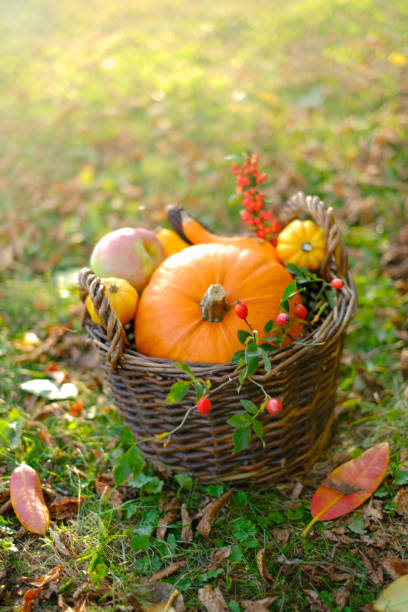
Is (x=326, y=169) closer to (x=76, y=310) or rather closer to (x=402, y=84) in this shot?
(x=402, y=84)

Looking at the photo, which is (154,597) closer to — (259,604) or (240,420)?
(259,604)

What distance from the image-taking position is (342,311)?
1.73 metres

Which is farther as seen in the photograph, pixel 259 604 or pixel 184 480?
pixel 184 480

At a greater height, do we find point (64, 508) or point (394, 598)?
point (394, 598)

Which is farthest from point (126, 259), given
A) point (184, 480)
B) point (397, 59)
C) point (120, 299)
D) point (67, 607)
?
point (397, 59)

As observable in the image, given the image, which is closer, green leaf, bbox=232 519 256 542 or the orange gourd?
green leaf, bbox=232 519 256 542

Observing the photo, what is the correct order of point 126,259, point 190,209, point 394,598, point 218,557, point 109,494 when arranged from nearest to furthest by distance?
point 394,598, point 218,557, point 109,494, point 126,259, point 190,209

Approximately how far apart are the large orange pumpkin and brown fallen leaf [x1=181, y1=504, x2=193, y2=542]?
0.51m

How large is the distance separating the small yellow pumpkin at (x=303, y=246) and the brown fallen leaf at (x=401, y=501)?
2.68 feet

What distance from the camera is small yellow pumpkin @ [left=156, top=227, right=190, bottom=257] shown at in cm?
218

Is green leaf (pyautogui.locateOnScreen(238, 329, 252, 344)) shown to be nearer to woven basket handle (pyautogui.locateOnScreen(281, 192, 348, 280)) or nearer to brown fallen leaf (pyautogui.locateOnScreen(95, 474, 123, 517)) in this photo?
woven basket handle (pyautogui.locateOnScreen(281, 192, 348, 280))

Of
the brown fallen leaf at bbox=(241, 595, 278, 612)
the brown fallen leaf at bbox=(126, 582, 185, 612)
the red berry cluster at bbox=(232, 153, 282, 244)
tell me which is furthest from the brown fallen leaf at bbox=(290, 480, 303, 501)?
the red berry cluster at bbox=(232, 153, 282, 244)

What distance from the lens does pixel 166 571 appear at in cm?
156

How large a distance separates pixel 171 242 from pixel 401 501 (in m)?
1.27
